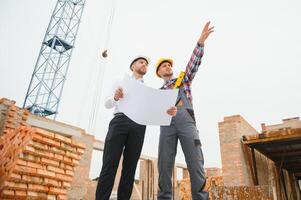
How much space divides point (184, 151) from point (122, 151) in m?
0.59

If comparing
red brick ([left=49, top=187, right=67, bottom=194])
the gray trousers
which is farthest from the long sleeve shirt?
red brick ([left=49, top=187, right=67, bottom=194])

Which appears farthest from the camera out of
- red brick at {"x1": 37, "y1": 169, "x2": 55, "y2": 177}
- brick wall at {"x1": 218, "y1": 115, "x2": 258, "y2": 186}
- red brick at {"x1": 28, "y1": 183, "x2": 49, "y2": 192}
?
brick wall at {"x1": 218, "y1": 115, "x2": 258, "y2": 186}

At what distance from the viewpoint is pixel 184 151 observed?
2.25 meters

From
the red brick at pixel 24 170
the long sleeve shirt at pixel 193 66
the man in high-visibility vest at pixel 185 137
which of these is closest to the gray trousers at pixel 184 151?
the man in high-visibility vest at pixel 185 137

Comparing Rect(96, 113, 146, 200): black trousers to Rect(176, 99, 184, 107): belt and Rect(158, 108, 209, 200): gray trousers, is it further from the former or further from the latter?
Rect(176, 99, 184, 107): belt

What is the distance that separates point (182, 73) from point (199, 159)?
94 centimetres

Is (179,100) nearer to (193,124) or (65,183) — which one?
(193,124)

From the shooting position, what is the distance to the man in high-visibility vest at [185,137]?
2.12m

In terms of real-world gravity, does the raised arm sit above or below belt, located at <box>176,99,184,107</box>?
above

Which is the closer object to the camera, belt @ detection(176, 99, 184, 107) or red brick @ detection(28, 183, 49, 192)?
belt @ detection(176, 99, 184, 107)

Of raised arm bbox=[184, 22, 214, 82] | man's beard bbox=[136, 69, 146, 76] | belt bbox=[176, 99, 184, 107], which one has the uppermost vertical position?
raised arm bbox=[184, 22, 214, 82]

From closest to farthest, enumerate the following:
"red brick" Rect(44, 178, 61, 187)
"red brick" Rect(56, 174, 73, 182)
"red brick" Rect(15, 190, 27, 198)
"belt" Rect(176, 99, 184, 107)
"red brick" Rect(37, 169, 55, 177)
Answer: "belt" Rect(176, 99, 184, 107) < "red brick" Rect(15, 190, 27, 198) < "red brick" Rect(37, 169, 55, 177) < "red brick" Rect(44, 178, 61, 187) < "red brick" Rect(56, 174, 73, 182)

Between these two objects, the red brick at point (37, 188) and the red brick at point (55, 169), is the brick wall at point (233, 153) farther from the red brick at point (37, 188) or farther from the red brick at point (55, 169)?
the red brick at point (37, 188)

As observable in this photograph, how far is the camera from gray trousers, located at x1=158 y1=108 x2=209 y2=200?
2.09 meters
